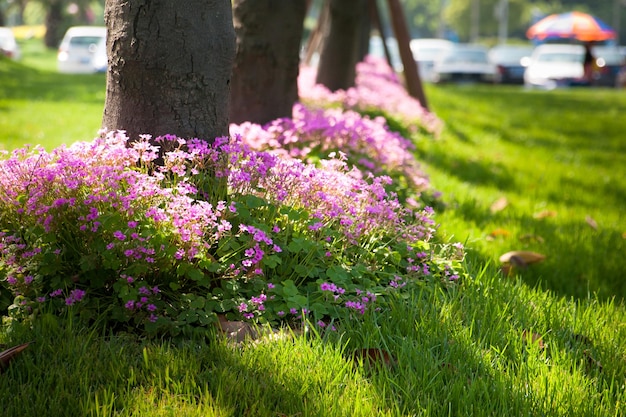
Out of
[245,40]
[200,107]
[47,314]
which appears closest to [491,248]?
[200,107]

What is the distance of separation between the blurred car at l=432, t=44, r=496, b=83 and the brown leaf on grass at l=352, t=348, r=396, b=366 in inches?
1219

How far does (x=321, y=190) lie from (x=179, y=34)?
930mm

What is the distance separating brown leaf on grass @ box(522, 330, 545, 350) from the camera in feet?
9.66

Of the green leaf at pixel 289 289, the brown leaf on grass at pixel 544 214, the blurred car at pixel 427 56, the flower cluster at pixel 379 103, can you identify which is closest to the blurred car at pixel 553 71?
the blurred car at pixel 427 56

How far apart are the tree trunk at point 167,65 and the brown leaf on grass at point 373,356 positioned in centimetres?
136

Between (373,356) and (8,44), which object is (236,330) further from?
(8,44)

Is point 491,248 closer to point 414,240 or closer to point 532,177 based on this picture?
point 414,240

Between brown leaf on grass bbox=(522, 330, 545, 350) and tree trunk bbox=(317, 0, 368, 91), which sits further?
tree trunk bbox=(317, 0, 368, 91)

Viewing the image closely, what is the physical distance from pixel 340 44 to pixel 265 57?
182 inches

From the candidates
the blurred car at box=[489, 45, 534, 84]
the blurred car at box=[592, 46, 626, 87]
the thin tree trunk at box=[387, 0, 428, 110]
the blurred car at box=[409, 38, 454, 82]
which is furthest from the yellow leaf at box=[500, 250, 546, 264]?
the blurred car at box=[489, 45, 534, 84]

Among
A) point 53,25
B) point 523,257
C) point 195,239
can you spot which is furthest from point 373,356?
point 53,25

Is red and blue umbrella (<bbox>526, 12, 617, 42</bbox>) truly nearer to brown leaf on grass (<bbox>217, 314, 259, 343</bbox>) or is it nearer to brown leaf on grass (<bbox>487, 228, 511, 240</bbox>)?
brown leaf on grass (<bbox>487, 228, 511, 240</bbox>)

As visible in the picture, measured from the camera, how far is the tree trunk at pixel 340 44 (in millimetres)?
10195

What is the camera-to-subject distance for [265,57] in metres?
5.83
